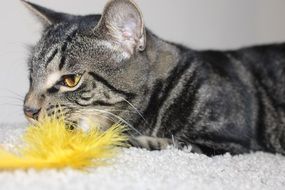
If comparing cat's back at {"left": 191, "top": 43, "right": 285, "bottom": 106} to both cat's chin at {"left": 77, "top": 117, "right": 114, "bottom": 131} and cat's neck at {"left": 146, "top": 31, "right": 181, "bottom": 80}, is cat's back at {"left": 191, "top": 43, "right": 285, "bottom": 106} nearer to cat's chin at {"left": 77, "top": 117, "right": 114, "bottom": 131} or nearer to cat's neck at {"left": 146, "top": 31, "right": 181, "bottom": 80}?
cat's neck at {"left": 146, "top": 31, "right": 181, "bottom": 80}

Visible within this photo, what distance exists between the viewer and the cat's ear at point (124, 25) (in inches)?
51.8

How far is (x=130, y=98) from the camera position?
1.40 m

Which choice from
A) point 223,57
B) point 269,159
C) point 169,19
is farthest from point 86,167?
point 169,19

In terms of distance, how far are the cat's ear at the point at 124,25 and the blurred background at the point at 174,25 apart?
380mm

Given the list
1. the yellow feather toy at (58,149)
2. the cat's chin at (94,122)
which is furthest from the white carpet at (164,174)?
the cat's chin at (94,122)

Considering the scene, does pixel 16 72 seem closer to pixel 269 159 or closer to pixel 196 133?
pixel 196 133

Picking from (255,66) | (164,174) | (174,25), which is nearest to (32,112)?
(164,174)

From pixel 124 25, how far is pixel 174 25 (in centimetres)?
87

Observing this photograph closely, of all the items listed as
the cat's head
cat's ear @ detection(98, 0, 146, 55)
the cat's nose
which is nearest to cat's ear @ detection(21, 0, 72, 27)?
the cat's head

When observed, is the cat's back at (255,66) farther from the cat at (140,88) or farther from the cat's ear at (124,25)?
the cat's ear at (124,25)

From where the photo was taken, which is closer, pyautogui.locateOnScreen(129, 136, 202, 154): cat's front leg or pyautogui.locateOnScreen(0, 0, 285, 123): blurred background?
pyautogui.locateOnScreen(129, 136, 202, 154): cat's front leg

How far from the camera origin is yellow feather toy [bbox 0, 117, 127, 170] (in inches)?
37.0

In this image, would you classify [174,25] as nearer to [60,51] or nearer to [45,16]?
[45,16]

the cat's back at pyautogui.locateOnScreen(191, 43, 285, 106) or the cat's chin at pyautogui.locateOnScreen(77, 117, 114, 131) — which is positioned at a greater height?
the cat's back at pyautogui.locateOnScreen(191, 43, 285, 106)
